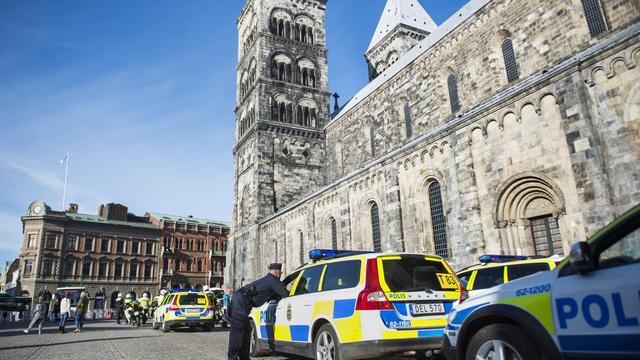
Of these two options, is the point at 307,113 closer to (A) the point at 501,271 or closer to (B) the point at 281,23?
(B) the point at 281,23

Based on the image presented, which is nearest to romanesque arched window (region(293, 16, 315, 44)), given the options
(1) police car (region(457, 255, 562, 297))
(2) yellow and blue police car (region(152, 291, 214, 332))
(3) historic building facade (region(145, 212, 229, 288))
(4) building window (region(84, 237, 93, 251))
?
(2) yellow and blue police car (region(152, 291, 214, 332))

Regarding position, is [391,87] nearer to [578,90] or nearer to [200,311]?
[578,90]

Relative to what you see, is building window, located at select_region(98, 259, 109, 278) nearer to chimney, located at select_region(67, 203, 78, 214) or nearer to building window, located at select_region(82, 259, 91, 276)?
building window, located at select_region(82, 259, 91, 276)

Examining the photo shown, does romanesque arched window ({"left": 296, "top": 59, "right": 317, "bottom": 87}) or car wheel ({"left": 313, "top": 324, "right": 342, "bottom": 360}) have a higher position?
romanesque arched window ({"left": 296, "top": 59, "right": 317, "bottom": 87})

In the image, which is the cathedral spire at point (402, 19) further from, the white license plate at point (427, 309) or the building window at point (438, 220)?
the white license plate at point (427, 309)

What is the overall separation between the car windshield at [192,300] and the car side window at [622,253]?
15.3 metres

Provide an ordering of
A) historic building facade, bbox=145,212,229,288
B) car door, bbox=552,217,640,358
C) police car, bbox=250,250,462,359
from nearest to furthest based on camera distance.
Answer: car door, bbox=552,217,640,358
police car, bbox=250,250,462,359
historic building facade, bbox=145,212,229,288

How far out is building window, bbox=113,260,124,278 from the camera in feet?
170

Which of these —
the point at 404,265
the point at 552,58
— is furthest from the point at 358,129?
the point at 404,265

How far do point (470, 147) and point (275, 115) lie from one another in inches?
968

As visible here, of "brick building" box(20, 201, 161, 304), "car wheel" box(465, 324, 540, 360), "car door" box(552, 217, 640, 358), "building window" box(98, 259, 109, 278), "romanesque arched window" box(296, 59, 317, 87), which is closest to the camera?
"car door" box(552, 217, 640, 358)

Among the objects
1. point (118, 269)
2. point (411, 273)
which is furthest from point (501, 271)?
point (118, 269)

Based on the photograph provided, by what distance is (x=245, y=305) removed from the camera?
7.02 metres

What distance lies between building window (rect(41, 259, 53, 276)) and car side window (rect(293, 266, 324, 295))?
50754 millimetres
